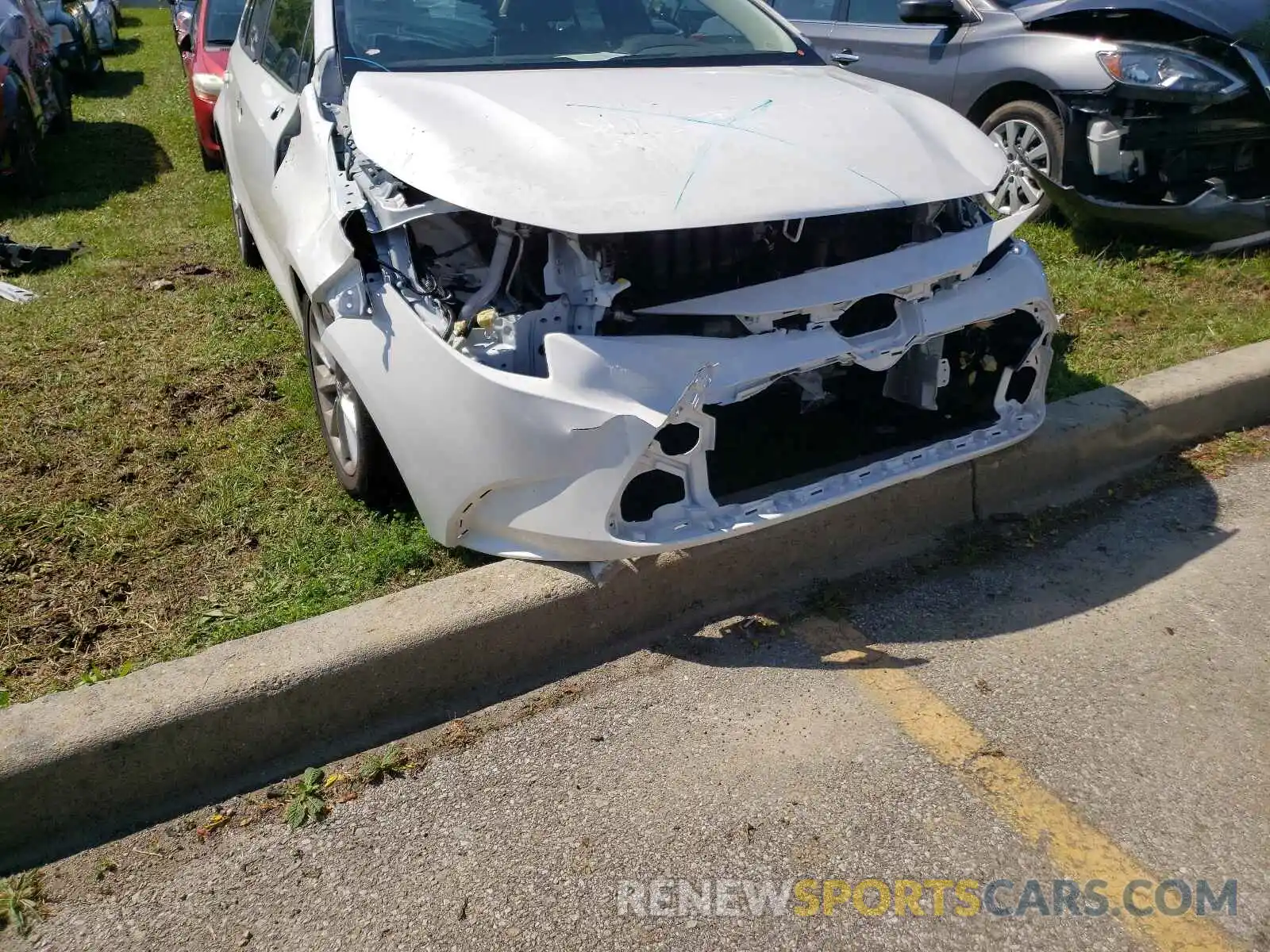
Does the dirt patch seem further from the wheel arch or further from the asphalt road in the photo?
the wheel arch

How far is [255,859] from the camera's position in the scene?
2.42 metres

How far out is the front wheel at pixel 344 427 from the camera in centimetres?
332

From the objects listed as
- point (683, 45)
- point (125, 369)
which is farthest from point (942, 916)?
point (125, 369)

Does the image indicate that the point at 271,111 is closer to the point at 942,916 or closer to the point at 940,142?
the point at 940,142

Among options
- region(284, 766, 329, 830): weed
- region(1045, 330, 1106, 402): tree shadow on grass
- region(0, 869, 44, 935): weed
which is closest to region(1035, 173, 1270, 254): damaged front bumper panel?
region(1045, 330, 1106, 402): tree shadow on grass

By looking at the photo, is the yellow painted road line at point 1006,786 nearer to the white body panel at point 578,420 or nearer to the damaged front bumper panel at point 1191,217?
the white body panel at point 578,420

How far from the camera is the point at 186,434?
13.5 ft

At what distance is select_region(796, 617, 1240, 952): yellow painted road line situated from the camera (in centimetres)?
213

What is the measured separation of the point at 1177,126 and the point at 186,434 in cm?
489

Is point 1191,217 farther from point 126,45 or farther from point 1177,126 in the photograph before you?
point 126,45

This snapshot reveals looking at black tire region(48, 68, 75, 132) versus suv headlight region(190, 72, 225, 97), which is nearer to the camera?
suv headlight region(190, 72, 225, 97)

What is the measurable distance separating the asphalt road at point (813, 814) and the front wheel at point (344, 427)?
970 mm

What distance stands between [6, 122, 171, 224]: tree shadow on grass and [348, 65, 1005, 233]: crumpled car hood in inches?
213

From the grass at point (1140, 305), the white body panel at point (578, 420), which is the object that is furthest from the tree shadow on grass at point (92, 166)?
the grass at point (1140, 305)
